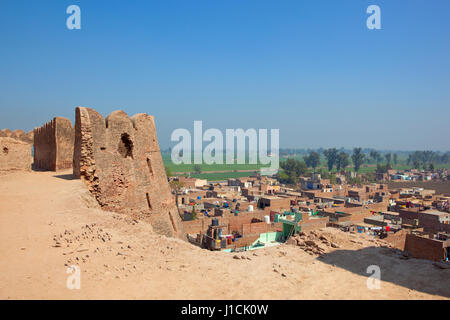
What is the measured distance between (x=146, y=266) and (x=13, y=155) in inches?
423

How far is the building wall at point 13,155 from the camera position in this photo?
514 inches

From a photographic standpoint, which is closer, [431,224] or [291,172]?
[431,224]

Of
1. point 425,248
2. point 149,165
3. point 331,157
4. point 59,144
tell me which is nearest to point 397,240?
point 425,248

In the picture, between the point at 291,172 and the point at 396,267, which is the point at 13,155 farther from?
the point at 291,172

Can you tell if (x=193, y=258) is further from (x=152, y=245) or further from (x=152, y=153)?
(x=152, y=153)

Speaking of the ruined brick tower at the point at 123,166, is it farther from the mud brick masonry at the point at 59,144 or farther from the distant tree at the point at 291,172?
the distant tree at the point at 291,172

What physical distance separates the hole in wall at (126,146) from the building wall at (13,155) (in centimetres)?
555

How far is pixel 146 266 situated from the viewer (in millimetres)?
5902

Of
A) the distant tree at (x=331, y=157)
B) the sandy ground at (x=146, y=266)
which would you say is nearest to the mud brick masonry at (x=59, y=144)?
the sandy ground at (x=146, y=266)

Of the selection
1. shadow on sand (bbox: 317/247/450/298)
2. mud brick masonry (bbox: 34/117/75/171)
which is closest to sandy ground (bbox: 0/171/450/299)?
shadow on sand (bbox: 317/247/450/298)

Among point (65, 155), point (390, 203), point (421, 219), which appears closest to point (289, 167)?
point (390, 203)
